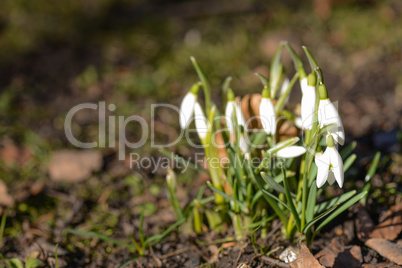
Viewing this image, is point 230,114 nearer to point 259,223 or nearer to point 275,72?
point 275,72

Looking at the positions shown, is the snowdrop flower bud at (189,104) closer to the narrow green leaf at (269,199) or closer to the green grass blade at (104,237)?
the narrow green leaf at (269,199)

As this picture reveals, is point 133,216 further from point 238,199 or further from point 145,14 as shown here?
point 145,14

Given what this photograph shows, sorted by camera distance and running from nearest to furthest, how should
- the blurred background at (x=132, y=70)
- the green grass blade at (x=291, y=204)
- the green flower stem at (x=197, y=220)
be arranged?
the green grass blade at (x=291, y=204), the green flower stem at (x=197, y=220), the blurred background at (x=132, y=70)

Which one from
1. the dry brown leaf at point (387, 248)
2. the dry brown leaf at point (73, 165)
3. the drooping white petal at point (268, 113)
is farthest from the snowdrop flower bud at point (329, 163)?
the dry brown leaf at point (73, 165)

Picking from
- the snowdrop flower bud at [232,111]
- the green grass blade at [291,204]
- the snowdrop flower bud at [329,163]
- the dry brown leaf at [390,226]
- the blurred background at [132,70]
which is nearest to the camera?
the snowdrop flower bud at [329,163]

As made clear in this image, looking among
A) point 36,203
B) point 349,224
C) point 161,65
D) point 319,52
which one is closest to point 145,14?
point 161,65

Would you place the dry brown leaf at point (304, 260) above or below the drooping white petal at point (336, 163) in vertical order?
below
